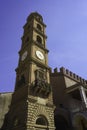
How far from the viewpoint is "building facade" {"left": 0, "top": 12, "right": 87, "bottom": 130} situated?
14742mm

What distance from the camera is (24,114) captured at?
45.7 ft

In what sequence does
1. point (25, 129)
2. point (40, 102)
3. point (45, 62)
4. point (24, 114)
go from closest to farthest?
1. point (25, 129)
2. point (24, 114)
3. point (40, 102)
4. point (45, 62)

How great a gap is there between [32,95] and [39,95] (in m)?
1.04

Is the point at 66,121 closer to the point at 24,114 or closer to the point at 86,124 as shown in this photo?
the point at 86,124

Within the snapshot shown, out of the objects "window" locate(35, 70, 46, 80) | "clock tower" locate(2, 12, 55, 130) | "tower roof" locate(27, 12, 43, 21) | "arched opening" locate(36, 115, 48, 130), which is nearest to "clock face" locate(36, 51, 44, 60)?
"clock tower" locate(2, 12, 55, 130)

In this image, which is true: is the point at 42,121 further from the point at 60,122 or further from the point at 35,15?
the point at 35,15

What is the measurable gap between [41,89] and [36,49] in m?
6.31

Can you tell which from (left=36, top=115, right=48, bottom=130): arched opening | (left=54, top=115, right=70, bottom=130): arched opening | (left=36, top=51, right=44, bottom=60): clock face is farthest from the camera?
(left=36, top=51, right=44, bottom=60): clock face

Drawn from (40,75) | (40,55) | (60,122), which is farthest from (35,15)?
(60,122)

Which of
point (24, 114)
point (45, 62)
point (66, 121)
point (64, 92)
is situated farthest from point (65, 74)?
point (24, 114)

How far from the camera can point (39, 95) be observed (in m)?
16.1

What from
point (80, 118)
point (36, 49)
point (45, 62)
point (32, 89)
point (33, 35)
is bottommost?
point (80, 118)

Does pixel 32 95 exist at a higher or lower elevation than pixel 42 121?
higher

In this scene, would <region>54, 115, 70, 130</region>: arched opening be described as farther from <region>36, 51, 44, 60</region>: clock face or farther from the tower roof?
the tower roof
